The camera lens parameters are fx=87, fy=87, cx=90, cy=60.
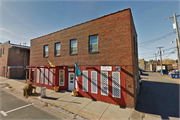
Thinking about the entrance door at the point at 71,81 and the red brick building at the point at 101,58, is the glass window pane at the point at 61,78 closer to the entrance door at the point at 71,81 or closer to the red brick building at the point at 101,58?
the red brick building at the point at 101,58

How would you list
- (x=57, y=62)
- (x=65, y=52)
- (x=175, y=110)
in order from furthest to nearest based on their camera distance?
(x=57, y=62) → (x=65, y=52) → (x=175, y=110)

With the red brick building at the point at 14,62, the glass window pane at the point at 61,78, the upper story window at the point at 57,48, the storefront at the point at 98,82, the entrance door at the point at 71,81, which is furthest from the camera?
the red brick building at the point at 14,62

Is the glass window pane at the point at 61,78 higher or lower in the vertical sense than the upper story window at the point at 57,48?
lower

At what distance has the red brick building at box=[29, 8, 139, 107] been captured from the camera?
23.8ft

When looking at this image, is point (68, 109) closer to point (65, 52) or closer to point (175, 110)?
point (65, 52)

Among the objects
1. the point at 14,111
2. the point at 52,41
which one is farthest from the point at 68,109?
the point at 52,41

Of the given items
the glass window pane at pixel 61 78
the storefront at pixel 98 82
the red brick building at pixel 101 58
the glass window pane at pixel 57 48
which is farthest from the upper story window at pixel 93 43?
the glass window pane at pixel 57 48

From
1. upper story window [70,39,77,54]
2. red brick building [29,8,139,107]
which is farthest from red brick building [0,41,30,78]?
upper story window [70,39,77,54]

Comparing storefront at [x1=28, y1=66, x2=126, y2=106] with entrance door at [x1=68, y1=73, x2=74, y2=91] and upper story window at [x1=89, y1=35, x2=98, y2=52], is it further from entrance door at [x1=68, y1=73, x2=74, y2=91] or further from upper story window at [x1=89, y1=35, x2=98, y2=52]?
upper story window at [x1=89, y1=35, x2=98, y2=52]

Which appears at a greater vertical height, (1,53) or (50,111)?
(1,53)

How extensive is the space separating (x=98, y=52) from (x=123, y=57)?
8.10 ft

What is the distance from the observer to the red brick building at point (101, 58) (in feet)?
23.8

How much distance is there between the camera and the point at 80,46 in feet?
33.0

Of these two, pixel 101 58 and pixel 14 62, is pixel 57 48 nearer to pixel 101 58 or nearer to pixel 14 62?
pixel 101 58
